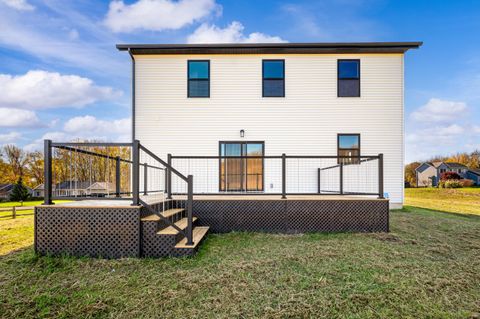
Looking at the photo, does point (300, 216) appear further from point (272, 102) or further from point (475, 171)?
point (475, 171)

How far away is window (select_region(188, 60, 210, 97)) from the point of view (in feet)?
29.3

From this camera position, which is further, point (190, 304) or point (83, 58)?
point (83, 58)

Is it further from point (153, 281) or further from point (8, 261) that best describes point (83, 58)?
point (153, 281)

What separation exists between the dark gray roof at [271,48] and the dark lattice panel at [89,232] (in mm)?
6346

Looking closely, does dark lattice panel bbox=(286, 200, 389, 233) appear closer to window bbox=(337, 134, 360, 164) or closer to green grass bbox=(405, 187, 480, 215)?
window bbox=(337, 134, 360, 164)

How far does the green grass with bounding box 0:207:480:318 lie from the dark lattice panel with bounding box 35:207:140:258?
194mm

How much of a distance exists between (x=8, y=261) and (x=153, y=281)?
237 centimetres

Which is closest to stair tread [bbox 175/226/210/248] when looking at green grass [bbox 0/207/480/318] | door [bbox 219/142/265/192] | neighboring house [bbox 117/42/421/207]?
green grass [bbox 0/207/480/318]

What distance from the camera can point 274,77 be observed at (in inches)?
354

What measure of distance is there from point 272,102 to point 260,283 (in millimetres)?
6773

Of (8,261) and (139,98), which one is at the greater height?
(139,98)

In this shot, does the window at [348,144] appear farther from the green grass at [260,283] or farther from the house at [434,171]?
the house at [434,171]

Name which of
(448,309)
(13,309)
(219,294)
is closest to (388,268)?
(448,309)

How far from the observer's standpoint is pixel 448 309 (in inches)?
99.3
